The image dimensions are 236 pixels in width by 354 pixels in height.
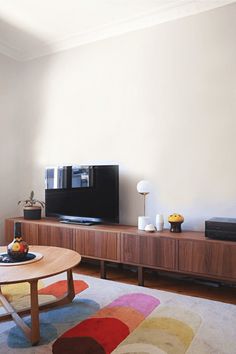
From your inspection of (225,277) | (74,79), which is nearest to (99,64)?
(74,79)

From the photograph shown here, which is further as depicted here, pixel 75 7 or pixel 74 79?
pixel 74 79

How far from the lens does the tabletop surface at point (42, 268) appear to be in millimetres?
1798

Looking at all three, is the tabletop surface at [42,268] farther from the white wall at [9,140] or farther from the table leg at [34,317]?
the white wall at [9,140]

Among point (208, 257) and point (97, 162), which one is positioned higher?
point (97, 162)

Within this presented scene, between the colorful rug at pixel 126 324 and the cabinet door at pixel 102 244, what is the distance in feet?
1.32

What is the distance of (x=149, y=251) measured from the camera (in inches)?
110

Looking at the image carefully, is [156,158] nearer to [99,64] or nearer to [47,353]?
[99,64]

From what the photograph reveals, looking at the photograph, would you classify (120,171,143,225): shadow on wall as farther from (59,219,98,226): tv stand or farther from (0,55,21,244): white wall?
(0,55,21,244): white wall

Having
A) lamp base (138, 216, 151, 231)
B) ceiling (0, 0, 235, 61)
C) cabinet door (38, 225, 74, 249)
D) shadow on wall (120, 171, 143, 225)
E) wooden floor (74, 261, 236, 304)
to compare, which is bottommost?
wooden floor (74, 261, 236, 304)

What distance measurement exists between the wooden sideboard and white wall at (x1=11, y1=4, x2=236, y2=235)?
44 centimetres

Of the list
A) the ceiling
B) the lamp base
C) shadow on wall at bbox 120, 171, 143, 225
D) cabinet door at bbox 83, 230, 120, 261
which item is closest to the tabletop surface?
cabinet door at bbox 83, 230, 120, 261

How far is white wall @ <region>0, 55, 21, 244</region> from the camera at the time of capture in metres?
4.09

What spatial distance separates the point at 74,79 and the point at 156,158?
5.30 ft

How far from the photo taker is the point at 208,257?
8.25ft
